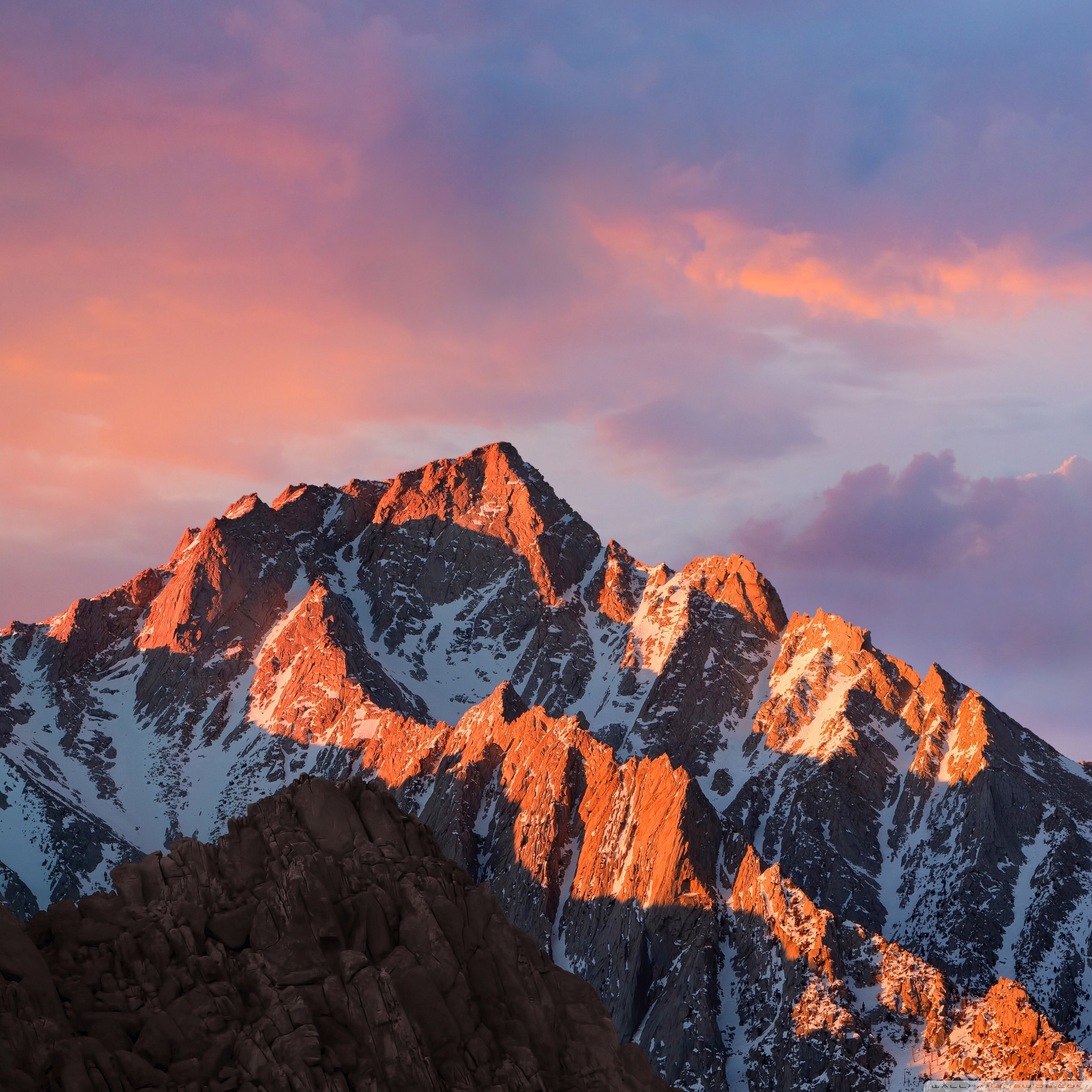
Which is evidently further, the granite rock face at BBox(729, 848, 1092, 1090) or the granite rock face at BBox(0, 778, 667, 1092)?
the granite rock face at BBox(729, 848, 1092, 1090)

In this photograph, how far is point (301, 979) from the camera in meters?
61.9

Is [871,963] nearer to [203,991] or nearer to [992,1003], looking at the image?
[992,1003]

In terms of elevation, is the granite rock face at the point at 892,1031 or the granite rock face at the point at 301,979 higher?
the granite rock face at the point at 892,1031

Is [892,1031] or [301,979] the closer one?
[301,979]

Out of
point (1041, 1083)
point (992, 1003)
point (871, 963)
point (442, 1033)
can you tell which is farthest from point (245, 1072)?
point (871, 963)

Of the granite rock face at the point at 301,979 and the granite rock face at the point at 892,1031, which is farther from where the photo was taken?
the granite rock face at the point at 892,1031

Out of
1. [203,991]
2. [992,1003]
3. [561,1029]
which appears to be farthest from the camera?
[992,1003]

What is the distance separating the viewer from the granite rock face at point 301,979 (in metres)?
56.7

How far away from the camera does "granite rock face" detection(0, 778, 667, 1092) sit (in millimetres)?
56656

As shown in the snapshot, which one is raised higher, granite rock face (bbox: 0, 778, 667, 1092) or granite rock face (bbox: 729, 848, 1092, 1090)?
granite rock face (bbox: 729, 848, 1092, 1090)

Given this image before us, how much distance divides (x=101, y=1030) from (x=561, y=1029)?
897 inches

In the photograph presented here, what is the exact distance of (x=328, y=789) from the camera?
243ft

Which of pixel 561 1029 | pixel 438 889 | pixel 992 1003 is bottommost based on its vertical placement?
pixel 561 1029

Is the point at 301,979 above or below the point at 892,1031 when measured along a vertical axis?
below
